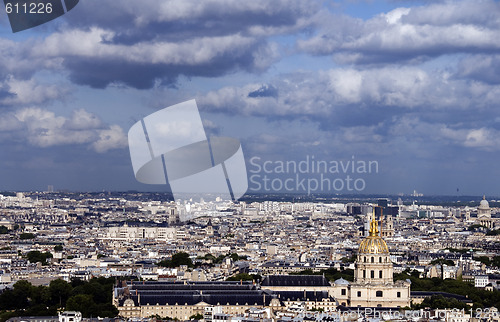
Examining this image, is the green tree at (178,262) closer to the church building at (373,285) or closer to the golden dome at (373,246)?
the church building at (373,285)

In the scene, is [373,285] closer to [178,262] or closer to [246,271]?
[246,271]

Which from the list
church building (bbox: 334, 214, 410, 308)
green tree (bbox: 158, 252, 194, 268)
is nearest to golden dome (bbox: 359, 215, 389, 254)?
church building (bbox: 334, 214, 410, 308)

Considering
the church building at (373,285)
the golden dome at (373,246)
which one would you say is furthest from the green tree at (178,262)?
the golden dome at (373,246)

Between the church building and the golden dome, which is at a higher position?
the golden dome

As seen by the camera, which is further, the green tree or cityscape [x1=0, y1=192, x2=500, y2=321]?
the green tree

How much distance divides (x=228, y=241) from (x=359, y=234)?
1571 centimetres

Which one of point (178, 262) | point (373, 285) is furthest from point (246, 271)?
point (373, 285)

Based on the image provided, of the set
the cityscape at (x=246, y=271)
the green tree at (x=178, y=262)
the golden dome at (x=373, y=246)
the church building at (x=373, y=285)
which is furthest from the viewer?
the green tree at (x=178, y=262)

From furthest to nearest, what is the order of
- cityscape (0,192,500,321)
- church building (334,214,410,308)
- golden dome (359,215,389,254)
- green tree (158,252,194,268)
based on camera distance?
green tree (158,252,194,268)
golden dome (359,215,389,254)
church building (334,214,410,308)
cityscape (0,192,500,321)

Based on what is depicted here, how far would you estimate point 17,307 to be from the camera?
5006 cm

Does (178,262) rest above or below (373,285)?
above

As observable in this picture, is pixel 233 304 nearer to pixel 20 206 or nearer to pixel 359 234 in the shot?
pixel 359 234

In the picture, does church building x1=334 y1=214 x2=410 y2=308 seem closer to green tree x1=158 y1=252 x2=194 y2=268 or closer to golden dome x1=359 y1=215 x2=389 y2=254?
golden dome x1=359 y1=215 x2=389 y2=254

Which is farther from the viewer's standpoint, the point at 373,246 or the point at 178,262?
the point at 178,262
